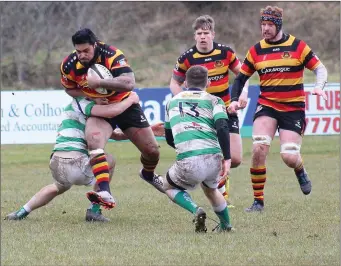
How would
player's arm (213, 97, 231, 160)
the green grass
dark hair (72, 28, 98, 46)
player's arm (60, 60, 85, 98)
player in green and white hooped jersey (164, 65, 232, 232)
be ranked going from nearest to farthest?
1. the green grass
2. player's arm (213, 97, 231, 160)
3. player in green and white hooped jersey (164, 65, 232, 232)
4. dark hair (72, 28, 98, 46)
5. player's arm (60, 60, 85, 98)

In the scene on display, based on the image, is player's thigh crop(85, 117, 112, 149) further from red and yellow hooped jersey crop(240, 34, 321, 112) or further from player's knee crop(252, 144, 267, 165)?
red and yellow hooped jersey crop(240, 34, 321, 112)

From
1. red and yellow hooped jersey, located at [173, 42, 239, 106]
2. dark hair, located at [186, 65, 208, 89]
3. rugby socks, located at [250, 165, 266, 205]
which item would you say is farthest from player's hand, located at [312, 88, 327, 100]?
dark hair, located at [186, 65, 208, 89]

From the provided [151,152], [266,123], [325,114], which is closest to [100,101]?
[151,152]

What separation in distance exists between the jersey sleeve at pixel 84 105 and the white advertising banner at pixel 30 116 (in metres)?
10.1

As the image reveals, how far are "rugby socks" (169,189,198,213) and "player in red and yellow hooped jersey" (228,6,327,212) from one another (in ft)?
5.99

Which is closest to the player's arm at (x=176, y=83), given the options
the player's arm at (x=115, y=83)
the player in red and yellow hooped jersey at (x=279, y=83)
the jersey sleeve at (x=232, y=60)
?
the jersey sleeve at (x=232, y=60)

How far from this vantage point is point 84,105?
905 centimetres

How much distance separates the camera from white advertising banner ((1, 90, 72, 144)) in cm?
1917

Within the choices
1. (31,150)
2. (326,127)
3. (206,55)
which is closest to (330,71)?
(326,127)

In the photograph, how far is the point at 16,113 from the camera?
63.0 ft

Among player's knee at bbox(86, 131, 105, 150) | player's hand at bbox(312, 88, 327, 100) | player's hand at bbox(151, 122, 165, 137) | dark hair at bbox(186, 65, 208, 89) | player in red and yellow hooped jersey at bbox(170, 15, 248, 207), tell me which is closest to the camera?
dark hair at bbox(186, 65, 208, 89)

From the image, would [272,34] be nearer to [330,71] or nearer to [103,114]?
[103,114]

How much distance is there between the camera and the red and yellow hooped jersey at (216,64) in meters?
10.4

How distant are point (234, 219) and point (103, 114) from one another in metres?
1.68
